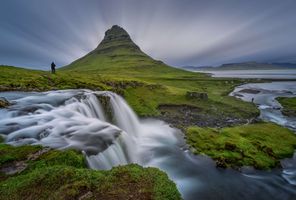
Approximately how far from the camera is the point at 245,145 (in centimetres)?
2386

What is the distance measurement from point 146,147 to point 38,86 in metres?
22.7

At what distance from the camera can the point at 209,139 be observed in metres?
25.9

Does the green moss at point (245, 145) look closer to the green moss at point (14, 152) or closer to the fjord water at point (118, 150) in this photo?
the fjord water at point (118, 150)

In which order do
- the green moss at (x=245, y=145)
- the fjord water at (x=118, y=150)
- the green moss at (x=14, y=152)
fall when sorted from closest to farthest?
1. the green moss at (x=14, y=152)
2. the fjord water at (x=118, y=150)
3. the green moss at (x=245, y=145)

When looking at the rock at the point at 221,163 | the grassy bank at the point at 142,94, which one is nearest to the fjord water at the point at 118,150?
the rock at the point at 221,163

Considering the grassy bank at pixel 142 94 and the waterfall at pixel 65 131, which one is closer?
the waterfall at pixel 65 131

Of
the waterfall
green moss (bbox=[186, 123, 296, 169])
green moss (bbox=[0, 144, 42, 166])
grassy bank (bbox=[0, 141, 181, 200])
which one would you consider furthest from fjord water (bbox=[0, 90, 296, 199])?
grassy bank (bbox=[0, 141, 181, 200])

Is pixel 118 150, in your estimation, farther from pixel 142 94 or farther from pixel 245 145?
pixel 142 94

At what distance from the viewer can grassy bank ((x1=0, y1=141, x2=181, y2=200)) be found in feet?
28.8

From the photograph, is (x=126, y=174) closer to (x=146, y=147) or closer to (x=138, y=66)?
(x=146, y=147)

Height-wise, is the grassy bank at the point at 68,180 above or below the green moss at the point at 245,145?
above

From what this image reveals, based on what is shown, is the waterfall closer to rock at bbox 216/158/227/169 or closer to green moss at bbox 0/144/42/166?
green moss at bbox 0/144/42/166

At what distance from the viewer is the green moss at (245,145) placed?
68.5 ft

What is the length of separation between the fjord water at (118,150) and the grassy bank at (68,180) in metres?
2.54
